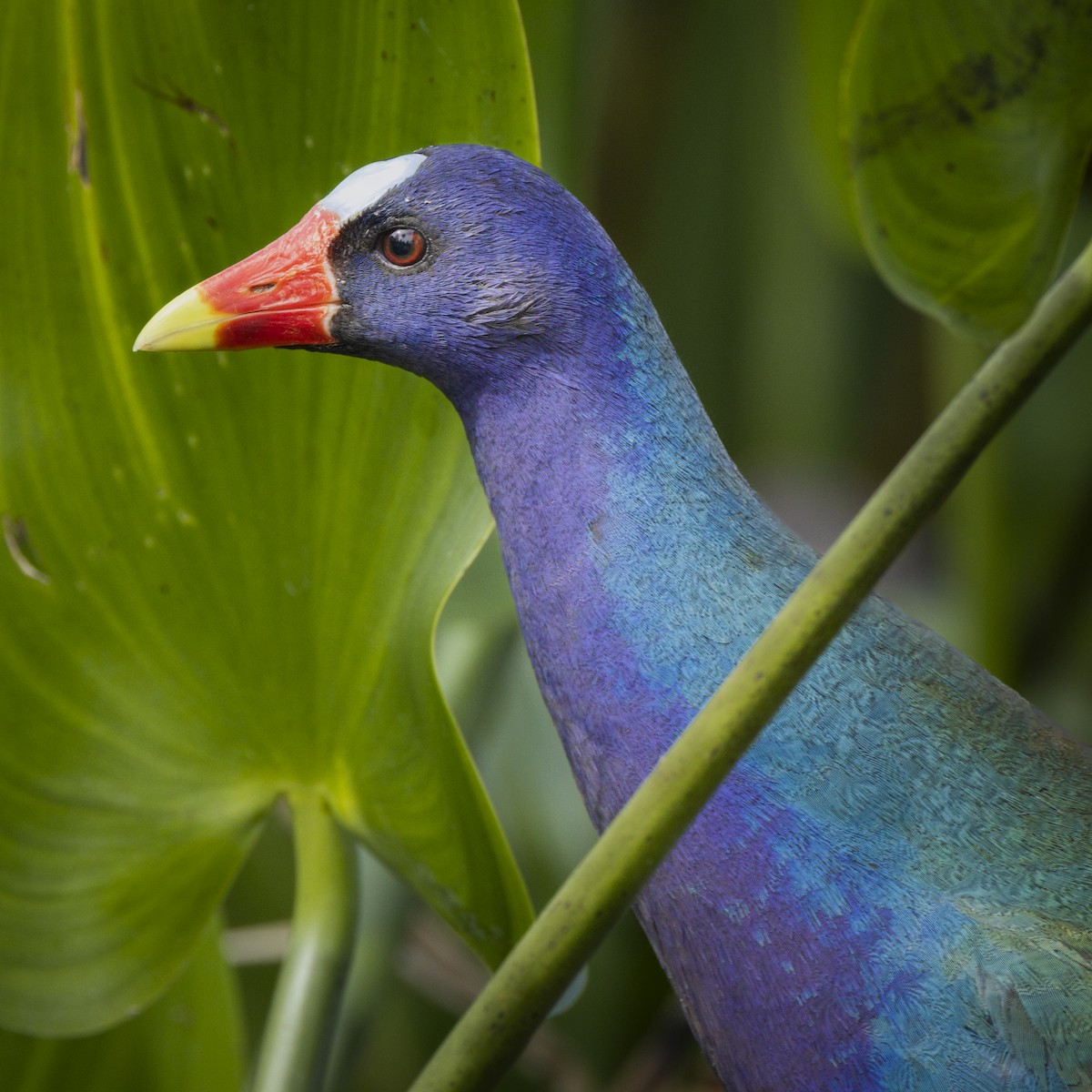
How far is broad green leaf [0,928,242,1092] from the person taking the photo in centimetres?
77

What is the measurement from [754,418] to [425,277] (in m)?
0.97

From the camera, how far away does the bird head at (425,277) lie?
0.49m

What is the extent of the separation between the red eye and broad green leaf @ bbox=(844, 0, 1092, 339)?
18cm

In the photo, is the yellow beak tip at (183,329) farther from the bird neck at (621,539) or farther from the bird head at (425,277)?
the bird neck at (621,539)

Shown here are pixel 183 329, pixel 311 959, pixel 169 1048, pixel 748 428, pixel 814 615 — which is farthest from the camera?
pixel 748 428

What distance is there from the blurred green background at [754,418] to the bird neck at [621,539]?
15.7 inches

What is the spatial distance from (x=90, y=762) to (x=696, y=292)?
90 cm

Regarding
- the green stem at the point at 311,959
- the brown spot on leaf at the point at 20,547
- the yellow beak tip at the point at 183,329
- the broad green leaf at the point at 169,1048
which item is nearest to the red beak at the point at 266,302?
the yellow beak tip at the point at 183,329

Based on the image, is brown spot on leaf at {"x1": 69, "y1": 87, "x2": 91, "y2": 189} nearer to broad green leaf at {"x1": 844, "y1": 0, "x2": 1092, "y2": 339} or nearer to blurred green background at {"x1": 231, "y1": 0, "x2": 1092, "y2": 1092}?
broad green leaf at {"x1": 844, "y1": 0, "x2": 1092, "y2": 339}

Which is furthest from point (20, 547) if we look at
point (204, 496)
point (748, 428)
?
point (748, 428)

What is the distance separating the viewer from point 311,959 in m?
0.61

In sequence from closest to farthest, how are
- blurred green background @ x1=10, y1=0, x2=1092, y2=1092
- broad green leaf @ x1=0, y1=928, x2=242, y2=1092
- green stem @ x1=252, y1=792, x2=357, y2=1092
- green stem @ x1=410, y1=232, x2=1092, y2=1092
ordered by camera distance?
green stem @ x1=410, y1=232, x2=1092, y2=1092
green stem @ x1=252, y1=792, x2=357, y2=1092
broad green leaf @ x1=0, y1=928, x2=242, y2=1092
blurred green background @ x1=10, y1=0, x2=1092, y2=1092

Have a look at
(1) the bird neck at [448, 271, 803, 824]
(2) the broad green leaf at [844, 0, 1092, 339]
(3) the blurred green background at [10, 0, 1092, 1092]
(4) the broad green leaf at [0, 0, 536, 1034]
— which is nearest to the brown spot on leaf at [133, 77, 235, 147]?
(4) the broad green leaf at [0, 0, 536, 1034]

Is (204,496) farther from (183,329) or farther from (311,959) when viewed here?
(311,959)
